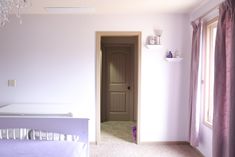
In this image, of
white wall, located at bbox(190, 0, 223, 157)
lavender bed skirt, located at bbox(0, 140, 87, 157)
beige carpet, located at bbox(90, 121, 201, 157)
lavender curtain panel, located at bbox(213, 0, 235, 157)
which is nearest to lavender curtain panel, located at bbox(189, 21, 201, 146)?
white wall, located at bbox(190, 0, 223, 157)

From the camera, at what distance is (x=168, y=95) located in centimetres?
411

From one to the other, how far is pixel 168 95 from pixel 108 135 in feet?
5.07

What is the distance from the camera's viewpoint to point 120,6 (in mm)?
3590

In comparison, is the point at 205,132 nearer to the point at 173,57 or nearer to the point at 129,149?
the point at 129,149

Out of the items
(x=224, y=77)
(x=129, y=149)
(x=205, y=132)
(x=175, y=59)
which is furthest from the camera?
(x=175, y=59)

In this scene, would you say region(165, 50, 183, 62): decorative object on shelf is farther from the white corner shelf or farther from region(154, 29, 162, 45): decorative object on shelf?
region(154, 29, 162, 45): decorative object on shelf

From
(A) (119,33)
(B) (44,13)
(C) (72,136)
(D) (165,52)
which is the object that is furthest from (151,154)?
(B) (44,13)

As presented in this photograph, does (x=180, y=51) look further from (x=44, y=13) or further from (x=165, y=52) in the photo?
(x=44, y=13)

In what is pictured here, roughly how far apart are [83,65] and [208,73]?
2121 mm

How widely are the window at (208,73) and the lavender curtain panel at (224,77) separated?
86 centimetres

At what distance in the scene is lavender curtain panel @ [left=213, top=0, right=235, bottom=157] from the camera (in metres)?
2.33

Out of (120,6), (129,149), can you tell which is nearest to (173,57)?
(120,6)

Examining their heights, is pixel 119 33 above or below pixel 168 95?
above

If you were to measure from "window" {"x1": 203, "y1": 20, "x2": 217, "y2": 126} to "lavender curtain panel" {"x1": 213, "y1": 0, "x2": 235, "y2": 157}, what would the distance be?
86cm
